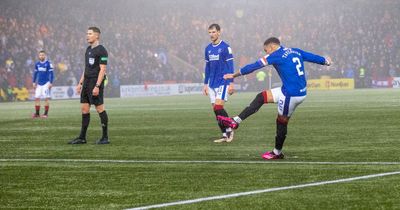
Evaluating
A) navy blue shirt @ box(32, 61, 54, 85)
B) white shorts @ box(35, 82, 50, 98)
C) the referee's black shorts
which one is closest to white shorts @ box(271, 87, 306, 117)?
the referee's black shorts

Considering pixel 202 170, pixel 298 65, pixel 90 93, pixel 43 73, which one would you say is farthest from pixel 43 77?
pixel 202 170

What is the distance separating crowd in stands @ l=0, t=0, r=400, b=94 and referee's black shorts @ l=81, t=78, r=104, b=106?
1203 inches

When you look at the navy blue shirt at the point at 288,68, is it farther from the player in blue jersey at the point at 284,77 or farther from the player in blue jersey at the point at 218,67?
the player in blue jersey at the point at 218,67

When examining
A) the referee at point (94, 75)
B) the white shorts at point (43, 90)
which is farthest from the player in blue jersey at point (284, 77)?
the white shorts at point (43, 90)

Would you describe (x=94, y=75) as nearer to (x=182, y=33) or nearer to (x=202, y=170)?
(x=202, y=170)

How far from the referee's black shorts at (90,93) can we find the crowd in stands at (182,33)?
100ft

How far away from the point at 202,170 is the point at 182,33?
54.4 metres

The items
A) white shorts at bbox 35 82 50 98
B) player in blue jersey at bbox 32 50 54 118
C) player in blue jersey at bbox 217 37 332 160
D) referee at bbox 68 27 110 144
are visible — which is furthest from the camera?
white shorts at bbox 35 82 50 98

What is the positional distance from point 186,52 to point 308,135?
47.3m

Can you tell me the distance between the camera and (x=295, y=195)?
7.18 metres

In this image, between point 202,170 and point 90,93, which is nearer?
point 202,170

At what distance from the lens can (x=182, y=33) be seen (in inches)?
2491

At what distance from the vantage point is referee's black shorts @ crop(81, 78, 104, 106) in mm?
13875

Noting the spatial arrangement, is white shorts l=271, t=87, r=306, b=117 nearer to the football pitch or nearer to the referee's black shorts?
the football pitch
